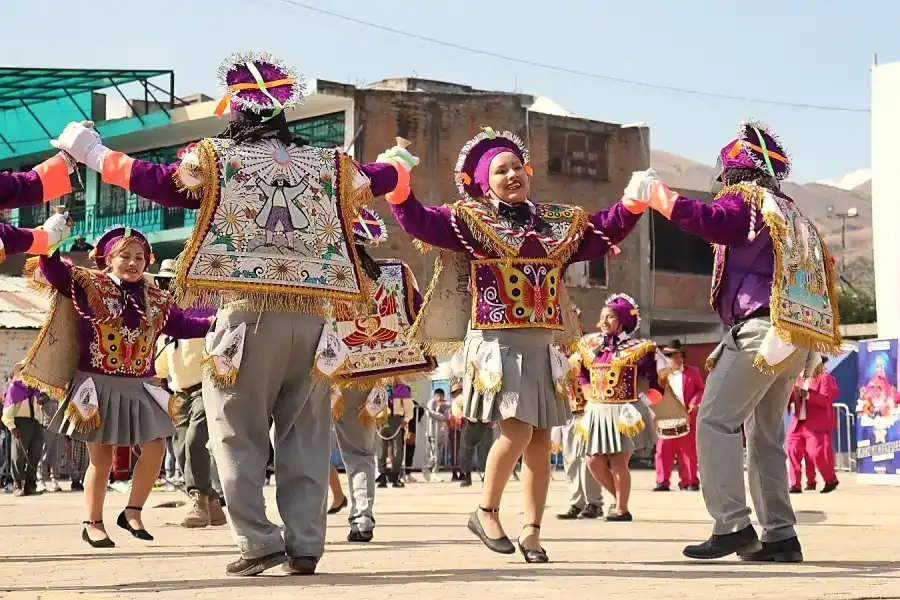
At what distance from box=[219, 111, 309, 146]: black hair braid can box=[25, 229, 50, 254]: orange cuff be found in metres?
1.86

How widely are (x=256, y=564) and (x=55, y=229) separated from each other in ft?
9.58

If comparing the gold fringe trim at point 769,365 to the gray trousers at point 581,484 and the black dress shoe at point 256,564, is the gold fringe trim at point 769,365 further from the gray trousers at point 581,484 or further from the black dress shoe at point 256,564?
the gray trousers at point 581,484

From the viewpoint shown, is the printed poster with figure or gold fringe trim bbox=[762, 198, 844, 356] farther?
the printed poster with figure

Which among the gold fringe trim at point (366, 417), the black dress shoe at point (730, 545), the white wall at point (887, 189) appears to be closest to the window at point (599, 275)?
the white wall at point (887, 189)

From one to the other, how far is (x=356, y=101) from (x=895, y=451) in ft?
65.5

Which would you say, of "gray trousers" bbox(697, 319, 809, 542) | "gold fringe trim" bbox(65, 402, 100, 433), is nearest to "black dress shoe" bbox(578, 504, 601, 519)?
"gray trousers" bbox(697, 319, 809, 542)

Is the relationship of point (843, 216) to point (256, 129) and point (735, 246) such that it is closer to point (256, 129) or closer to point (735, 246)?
point (735, 246)

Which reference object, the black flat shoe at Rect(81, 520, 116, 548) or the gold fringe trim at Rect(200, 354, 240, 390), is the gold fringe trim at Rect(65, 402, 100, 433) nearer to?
the black flat shoe at Rect(81, 520, 116, 548)

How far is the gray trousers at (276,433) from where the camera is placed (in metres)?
6.63

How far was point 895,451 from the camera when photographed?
2038 cm

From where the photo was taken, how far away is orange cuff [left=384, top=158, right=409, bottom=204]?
24.3ft

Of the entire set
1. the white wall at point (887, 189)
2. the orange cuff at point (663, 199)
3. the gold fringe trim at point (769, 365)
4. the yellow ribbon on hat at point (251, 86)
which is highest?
the white wall at point (887, 189)

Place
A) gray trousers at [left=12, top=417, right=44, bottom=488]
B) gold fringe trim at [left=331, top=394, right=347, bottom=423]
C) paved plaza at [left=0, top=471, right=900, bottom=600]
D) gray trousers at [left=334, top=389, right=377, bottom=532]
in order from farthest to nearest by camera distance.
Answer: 1. gray trousers at [left=12, top=417, right=44, bottom=488]
2. gold fringe trim at [left=331, top=394, right=347, bottom=423]
3. gray trousers at [left=334, top=389, right=377, bottom=532]
4. paved plaza at [left=0, top=471, right=900, bottom=600]

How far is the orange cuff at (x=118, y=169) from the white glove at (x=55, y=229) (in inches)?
74.4
